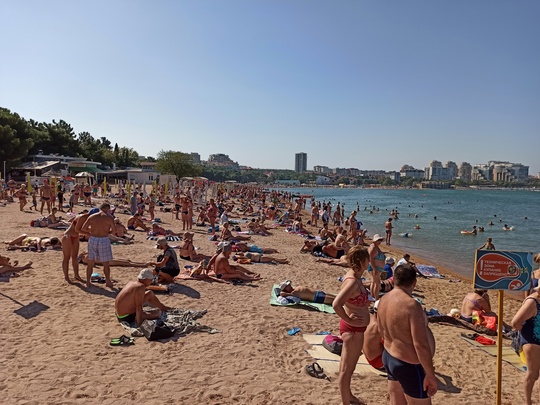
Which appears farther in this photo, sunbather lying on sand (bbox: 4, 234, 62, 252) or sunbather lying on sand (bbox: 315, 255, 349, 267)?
sunbather lying on sand (bbox: 315, 255, 349, 267)

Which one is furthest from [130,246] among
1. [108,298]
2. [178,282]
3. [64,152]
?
[64,152]

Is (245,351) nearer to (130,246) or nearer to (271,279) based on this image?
(271,279)

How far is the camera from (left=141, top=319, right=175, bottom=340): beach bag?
15.5 feet

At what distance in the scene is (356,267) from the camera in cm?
305

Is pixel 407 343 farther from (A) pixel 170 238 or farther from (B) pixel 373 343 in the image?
(A) pixel 170 238

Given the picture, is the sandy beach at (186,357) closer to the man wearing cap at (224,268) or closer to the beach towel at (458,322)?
the beach towel at (458,322)

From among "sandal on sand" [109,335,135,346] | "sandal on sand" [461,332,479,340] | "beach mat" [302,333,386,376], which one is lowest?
"sandal on sand" [461,332,479,340]

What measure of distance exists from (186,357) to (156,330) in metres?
0.63

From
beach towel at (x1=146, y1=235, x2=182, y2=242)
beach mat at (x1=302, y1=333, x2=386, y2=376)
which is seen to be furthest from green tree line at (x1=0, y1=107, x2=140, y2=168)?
beach mat at (x1=302, y1=333, x2=386, y2=376)

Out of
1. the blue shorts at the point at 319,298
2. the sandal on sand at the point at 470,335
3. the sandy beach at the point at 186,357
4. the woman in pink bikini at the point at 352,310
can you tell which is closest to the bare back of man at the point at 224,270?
the sandy beach at the point at 186,357

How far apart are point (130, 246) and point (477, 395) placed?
29.3 feet

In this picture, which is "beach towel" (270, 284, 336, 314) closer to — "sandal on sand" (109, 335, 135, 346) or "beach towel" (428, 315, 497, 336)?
"beach towel" (428, 315, 497, 336)

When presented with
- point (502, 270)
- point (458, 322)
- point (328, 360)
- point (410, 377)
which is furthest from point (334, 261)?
point (410, 377)

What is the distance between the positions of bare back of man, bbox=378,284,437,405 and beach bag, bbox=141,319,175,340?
122 inches
